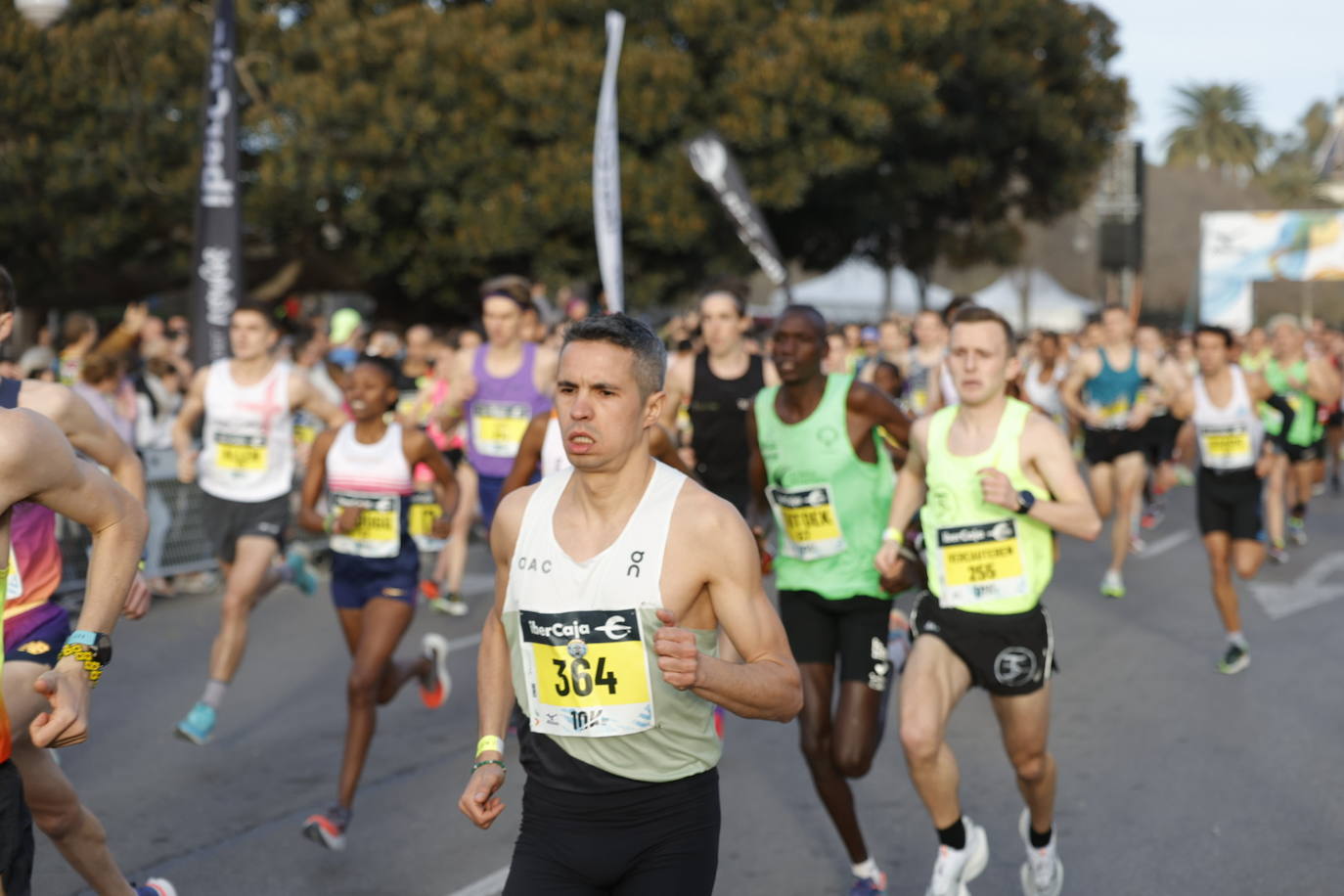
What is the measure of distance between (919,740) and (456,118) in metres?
19.2

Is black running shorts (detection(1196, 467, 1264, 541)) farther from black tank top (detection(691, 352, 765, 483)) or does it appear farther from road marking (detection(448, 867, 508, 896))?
road marking (detection(448, 867, 508, 896))

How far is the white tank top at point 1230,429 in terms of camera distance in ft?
28.9

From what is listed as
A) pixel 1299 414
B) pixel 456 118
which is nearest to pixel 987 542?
pixel 1299 414

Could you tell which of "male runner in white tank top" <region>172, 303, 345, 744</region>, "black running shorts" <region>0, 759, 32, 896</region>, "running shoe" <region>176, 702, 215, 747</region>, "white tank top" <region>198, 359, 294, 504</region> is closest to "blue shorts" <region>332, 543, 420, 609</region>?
"running shoe" <region>176, 702, 215, 747</region>

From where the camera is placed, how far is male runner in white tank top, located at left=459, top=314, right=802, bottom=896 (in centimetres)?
302

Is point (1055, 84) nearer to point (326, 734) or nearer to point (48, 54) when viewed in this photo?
point (48, 54)

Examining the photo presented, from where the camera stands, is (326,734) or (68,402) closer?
(68,402)

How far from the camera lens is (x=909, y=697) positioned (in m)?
4.67

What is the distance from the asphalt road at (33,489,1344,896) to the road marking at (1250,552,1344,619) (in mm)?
720

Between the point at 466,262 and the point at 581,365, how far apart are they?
20.9 m

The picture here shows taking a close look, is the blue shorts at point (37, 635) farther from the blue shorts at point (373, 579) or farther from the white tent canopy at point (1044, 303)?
the white tent canopy at point (1044, 303)

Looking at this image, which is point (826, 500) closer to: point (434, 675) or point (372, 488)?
point (372, 488)

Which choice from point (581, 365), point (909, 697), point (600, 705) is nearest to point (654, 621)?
point (600, 705)

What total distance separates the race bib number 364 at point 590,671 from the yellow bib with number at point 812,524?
2.27 metres
